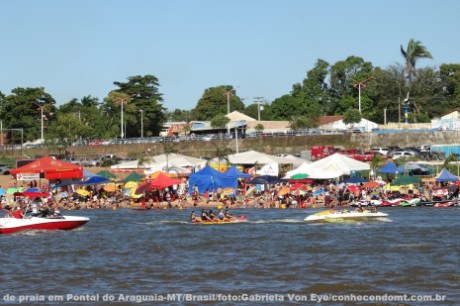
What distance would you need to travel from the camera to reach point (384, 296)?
2569 cm

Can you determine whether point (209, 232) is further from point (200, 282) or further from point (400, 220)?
point (200, 282)

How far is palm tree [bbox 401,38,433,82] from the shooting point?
370 feet

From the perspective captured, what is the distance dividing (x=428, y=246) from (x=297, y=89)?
10373cm

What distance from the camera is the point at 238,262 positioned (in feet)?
107

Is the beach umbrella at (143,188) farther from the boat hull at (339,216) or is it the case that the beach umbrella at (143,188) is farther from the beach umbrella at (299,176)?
the boat hull at (339,216)

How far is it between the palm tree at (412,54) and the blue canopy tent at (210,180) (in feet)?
190

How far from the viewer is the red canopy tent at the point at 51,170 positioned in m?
64.6

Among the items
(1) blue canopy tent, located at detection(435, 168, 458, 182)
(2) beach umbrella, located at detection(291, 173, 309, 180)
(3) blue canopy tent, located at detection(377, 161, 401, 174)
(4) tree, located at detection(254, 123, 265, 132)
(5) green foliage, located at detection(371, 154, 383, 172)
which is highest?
(4) tree, located at detection(254, 123, 265, 132)

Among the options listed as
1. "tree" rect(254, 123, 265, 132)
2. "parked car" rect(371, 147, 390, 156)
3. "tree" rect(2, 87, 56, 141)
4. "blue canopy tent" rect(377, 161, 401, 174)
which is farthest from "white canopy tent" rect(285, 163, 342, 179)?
"tree" rect(2, 87, 56, 141)

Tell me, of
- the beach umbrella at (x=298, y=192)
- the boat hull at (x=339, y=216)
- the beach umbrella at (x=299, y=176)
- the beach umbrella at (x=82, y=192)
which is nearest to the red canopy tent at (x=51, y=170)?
the beach umbrella at (x=82, y=192)

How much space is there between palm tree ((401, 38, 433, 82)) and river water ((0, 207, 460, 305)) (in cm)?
6737

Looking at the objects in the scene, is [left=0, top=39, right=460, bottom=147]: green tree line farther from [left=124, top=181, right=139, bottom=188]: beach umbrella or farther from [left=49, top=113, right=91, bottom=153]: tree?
[left=124, top=181, right=139, bottom=188]: beach umbrella

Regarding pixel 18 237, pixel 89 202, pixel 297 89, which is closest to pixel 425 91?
pixel 297 89

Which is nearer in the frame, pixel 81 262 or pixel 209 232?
pixel 81 262
